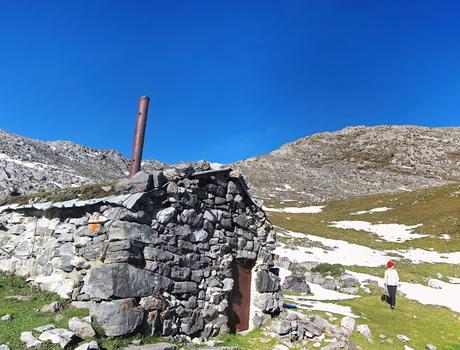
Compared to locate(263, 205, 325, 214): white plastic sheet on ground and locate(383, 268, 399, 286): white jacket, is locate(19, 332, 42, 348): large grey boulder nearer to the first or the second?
locate(383, 268, 399, 286): white jacket

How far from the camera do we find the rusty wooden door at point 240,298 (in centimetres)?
1333

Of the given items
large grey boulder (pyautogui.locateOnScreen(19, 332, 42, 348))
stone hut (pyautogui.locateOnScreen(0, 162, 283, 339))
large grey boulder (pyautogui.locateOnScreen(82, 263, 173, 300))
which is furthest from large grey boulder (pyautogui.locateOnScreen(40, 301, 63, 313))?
large grey boulder (pyautogui.locateOnScreen(19, 332, 42, 348))

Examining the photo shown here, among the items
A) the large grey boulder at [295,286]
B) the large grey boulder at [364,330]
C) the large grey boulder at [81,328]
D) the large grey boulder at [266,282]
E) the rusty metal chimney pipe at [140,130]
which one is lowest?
the large grey boulder at [364,330]

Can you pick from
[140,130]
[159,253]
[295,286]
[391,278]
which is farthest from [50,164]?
[391,278]

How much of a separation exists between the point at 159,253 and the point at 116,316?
6.70ft

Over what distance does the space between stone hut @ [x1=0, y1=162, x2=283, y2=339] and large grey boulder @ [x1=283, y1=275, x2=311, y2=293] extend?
6.56 m

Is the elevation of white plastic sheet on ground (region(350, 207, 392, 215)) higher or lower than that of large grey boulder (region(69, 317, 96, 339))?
higher

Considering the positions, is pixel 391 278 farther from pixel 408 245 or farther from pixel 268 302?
pixel 408 245

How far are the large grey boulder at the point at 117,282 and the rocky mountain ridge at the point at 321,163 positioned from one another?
44.3ft

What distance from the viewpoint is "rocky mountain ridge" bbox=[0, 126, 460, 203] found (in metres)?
29.8

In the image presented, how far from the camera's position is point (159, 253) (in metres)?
11.0

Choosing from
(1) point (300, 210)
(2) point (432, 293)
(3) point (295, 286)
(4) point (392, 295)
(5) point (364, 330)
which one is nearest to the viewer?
(5) point (364, 330)

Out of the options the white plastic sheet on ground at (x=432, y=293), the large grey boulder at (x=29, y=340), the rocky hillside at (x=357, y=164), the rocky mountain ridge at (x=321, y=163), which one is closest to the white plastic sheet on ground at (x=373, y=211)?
the rocky hillside at (x=357, y=164)

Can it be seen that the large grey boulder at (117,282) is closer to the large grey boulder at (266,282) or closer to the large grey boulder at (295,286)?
the large grey boulder at (266,282)
